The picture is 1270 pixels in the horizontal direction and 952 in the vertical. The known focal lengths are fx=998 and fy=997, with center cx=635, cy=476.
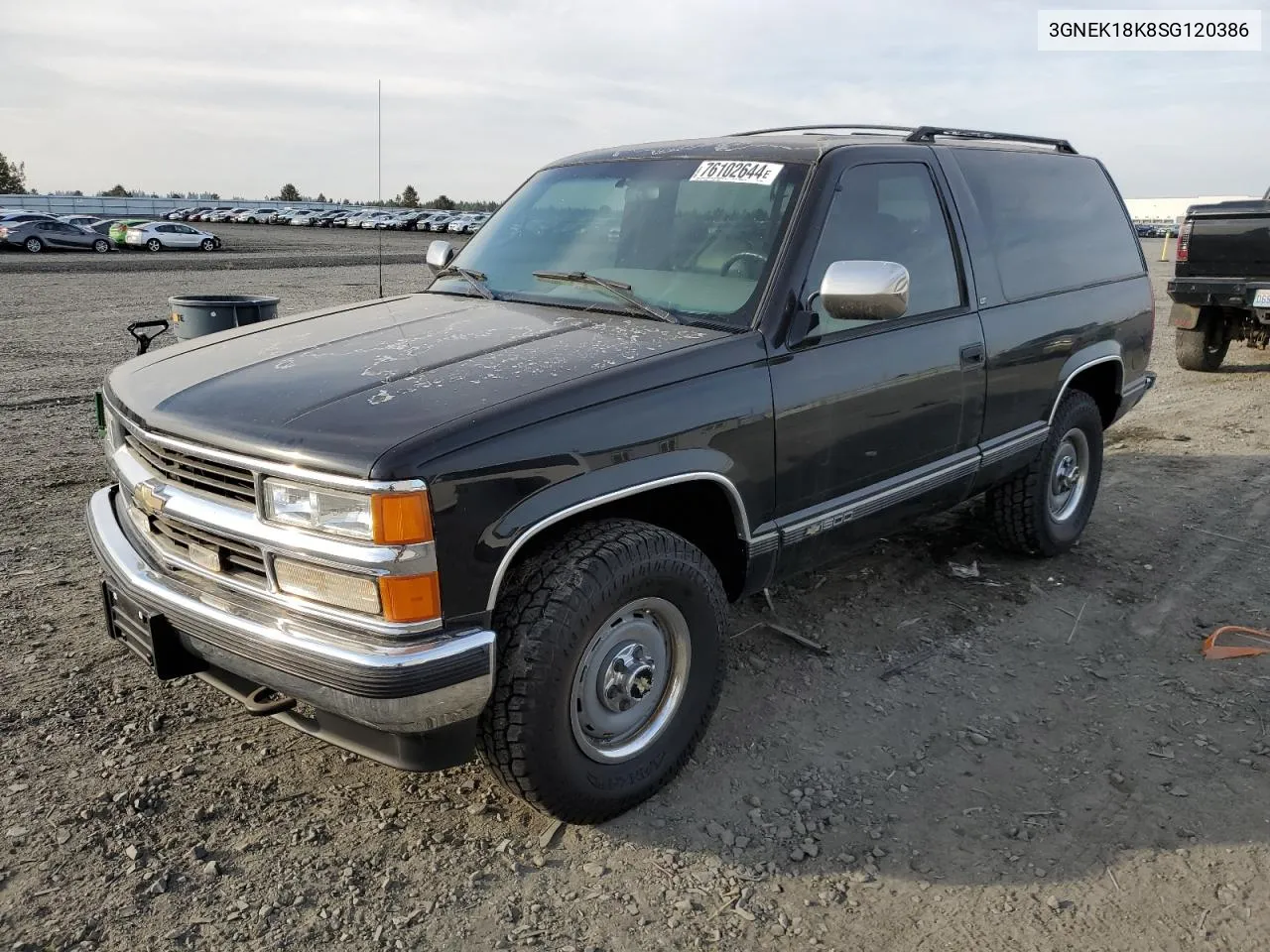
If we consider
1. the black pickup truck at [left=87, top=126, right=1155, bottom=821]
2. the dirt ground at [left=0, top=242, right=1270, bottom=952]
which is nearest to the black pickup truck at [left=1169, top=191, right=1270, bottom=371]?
the dirt ground at [left=0, top=242, right=1270, bottom=952]

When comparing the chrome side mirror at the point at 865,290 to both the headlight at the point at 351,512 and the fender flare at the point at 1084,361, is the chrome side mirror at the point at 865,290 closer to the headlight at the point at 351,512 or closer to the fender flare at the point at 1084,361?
the headlight at the point at 351,512

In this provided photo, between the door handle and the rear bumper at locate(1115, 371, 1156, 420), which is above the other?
the door handle

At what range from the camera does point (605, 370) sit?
289 centimetres

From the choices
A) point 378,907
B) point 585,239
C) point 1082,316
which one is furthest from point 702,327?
point 1082,316

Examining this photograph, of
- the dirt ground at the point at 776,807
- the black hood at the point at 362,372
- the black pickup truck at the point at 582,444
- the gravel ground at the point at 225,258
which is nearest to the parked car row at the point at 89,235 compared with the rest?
the gravel ground at the point at 225,258

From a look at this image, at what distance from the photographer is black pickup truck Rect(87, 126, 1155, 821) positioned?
8.23 ft

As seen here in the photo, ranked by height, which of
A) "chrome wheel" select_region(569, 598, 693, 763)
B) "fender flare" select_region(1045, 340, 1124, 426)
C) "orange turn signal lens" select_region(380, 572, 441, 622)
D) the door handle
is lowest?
"chrome wheel" select_region(569, 598, 693, 763)

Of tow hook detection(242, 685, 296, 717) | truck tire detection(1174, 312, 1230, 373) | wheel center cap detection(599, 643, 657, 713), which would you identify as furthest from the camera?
truck tire detection(1174, 312, 1230, 373)

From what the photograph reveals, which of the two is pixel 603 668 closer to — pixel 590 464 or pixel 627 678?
pixel 627 678

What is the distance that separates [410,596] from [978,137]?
12.1 feet

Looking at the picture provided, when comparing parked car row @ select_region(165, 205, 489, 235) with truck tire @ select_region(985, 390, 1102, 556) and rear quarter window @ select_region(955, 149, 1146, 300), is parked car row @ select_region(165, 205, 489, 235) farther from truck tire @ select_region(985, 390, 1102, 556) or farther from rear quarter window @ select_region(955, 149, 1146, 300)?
truck tire @ select_region(985, 390, 1102, 556)

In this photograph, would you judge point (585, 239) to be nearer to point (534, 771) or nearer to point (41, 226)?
point (534, 771)

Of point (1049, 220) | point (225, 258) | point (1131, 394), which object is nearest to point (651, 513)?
point (1049, 220)

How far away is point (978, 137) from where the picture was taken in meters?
4.74
